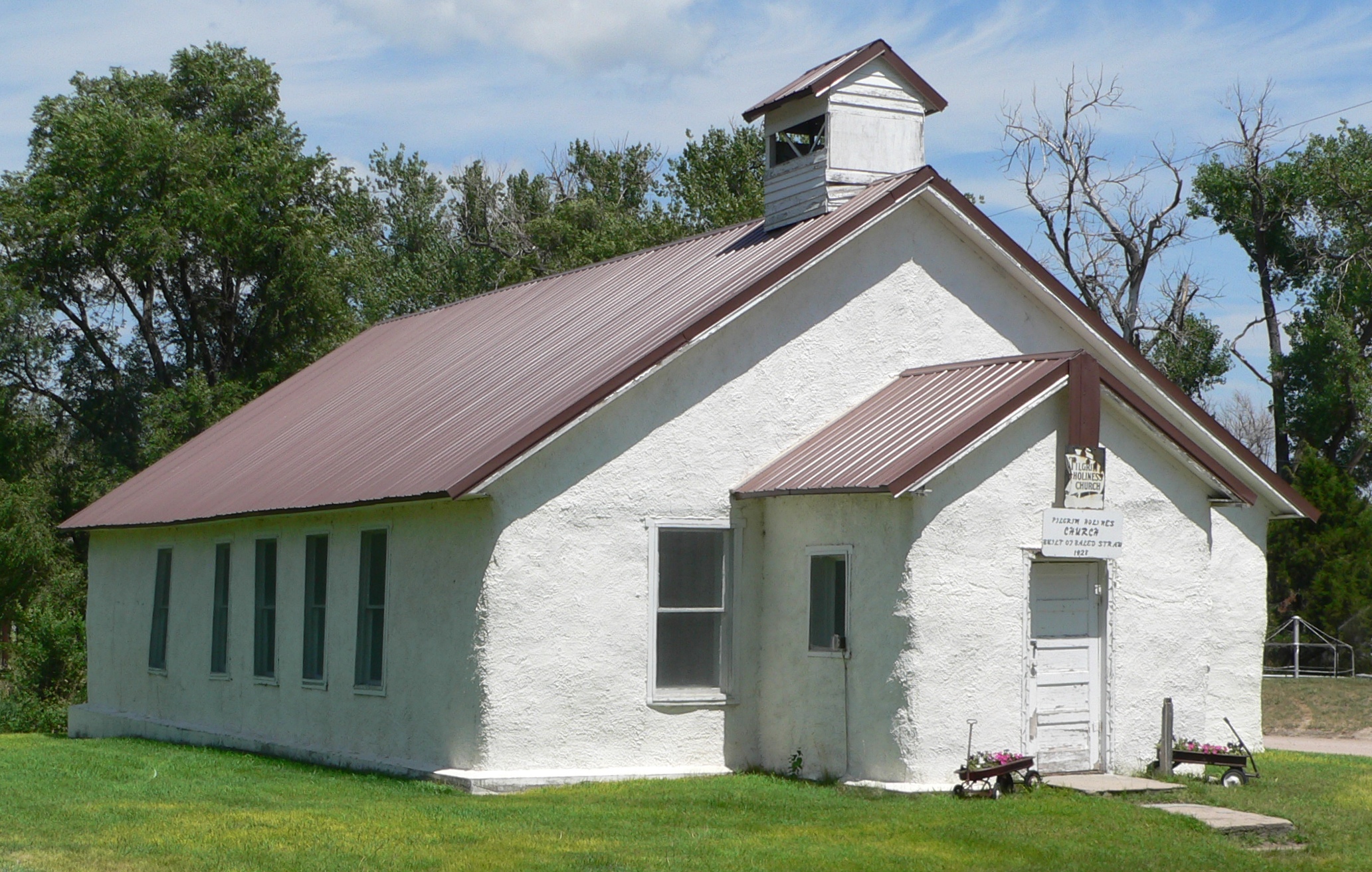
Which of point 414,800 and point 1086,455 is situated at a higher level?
point 1086,455

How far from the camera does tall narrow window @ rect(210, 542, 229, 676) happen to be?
21.0 meters

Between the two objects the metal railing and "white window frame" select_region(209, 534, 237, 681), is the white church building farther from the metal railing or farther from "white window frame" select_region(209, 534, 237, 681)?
the metal railing

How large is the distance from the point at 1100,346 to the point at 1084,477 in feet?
14.0

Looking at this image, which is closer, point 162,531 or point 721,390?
point 721,390

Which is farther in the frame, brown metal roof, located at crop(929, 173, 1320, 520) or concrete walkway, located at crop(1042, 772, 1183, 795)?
brown metal roof, located at crop(929, 173, 1320, 520)

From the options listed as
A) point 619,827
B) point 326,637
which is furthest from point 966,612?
point 326,637

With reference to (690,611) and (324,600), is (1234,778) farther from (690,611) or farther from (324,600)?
(324,600)

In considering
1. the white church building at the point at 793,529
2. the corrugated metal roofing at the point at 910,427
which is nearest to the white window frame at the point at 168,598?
the white church building at the point at 793,529

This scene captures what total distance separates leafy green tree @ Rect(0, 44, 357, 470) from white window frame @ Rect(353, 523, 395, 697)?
2271 cm

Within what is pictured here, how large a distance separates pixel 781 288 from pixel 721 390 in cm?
130

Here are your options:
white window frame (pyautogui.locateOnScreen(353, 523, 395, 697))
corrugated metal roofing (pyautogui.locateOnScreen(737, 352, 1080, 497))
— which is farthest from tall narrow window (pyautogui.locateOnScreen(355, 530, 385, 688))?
corrugated metal roofing (pyautogui.locateOnScreen(737, 352, 1080, 497))

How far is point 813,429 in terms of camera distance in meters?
17.1

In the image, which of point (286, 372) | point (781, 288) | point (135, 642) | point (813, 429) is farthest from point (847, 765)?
point (286, 372)

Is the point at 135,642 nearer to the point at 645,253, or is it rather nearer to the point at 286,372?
the point at 645,253
